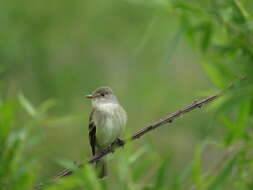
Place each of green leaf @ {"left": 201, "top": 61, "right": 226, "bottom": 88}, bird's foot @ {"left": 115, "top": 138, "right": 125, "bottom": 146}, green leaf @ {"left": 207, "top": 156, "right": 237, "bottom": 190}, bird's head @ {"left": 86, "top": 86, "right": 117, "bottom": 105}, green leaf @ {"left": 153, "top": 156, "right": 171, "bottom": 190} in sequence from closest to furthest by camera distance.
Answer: green leaf @ {"left": 153, "top": 156, "right": 171, "bottom": 190} → green leaf @ {"left": 207, "top": 156, "right": 237, "bottom": 190} → green leaf @ {"left": 201, "top": 61, "right": 226, "bottom": 88} → bird's foot @ {"left": 115, "top": 138, "right": 125, "bottom": 146} → bird's head @ {"left": 86, "top": 86, "right": 117, "bottom": 105}

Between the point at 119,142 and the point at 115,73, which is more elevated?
the point at 115,73

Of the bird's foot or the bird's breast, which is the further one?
the bird's breast

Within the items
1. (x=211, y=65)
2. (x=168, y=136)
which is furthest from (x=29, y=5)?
(x=211, y=65)

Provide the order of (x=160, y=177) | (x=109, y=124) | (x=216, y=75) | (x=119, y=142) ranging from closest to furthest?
(x=160, y=177)
(x=216, y=75)
(x=119, y=142)
(x=109, y=124)

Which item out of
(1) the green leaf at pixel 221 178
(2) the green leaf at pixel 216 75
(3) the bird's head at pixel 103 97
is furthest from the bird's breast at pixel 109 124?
(1) the green leaf at pixel 221 178

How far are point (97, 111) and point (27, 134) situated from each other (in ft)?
5.17

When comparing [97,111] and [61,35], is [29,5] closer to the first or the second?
[61,35]

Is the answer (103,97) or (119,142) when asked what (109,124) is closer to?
(119,142)

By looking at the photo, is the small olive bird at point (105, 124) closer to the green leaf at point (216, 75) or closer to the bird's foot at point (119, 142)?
the bird's foot at point (119, 142)

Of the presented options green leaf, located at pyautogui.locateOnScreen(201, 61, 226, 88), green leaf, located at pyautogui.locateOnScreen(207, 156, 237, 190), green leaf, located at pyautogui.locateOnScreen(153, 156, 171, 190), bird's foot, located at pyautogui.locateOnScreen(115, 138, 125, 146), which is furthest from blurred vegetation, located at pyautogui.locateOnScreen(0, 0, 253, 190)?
green leaf, located at pyautogui.locateOnScreen(153, 156, 171, 190)

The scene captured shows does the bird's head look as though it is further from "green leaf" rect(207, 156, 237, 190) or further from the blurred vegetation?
"green leaf" rect(207, 156, 237, 190)

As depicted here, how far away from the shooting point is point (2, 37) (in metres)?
8.91

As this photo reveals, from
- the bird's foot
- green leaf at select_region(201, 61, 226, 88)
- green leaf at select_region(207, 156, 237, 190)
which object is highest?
the bird's foot

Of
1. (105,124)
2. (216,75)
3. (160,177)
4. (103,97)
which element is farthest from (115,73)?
(160,177)
